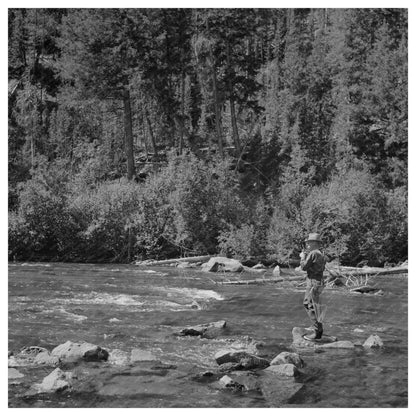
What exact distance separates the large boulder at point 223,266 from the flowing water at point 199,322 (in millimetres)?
1734

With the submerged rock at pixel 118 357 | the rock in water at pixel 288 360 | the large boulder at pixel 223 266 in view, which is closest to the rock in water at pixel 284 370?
the rock in water at pixel 288 360

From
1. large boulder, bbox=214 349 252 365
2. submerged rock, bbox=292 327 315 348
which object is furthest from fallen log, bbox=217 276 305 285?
large boulder, bbox=214 349 252 365

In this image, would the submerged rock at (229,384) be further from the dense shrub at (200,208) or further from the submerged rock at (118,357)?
the dense shrub at (200,208)

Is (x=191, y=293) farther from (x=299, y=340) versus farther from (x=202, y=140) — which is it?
(x=202, y=140)

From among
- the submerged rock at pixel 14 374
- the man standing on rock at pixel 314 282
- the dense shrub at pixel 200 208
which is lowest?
the submerged rock at pixel 14 374

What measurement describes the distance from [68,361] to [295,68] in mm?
31281

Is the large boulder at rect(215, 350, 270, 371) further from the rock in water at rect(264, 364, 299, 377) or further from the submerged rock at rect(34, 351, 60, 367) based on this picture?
the submerged rock at rect(34, 351, 60, 367)

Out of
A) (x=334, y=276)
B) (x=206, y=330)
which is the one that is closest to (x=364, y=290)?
(x=334, y=276)

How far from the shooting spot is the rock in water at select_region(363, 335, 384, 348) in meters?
9.41

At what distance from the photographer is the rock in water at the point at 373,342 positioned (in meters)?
9.41

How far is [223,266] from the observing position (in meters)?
20.2
